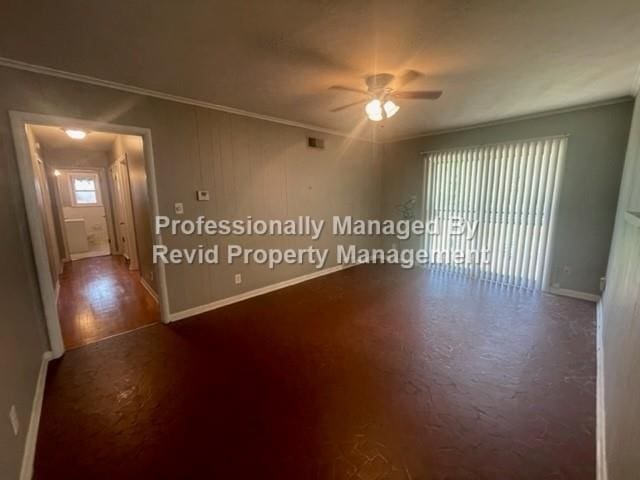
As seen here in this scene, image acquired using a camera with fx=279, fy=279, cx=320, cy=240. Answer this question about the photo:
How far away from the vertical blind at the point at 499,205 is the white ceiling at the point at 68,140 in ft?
18.5

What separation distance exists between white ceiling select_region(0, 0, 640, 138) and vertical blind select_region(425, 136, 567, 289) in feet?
3.50

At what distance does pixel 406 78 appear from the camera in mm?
2621

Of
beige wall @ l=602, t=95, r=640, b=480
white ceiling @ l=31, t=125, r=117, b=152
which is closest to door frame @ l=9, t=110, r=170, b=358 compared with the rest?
white ceiling @ l=31, t=125, r=117, b=152

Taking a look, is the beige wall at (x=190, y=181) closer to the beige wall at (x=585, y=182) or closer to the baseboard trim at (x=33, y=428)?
the baseboard trim at (x=33, y=428)

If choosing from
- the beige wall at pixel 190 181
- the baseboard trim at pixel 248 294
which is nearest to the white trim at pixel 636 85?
the beige wall at pixel 190 181

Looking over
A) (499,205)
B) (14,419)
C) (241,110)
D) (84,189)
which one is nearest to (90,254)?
(84,189)

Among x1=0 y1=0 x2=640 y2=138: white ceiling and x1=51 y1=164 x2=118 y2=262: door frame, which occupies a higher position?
x1=0 y1=0 x2=640 y2=138: white ceiling

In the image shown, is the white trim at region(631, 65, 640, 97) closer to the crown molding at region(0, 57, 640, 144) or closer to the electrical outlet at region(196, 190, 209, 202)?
the crown molding at region(0, 57, 640, 144)

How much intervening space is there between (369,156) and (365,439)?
5012mm

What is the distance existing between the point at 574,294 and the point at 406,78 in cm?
374

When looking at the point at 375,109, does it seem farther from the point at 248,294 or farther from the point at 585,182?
the point at 585,182

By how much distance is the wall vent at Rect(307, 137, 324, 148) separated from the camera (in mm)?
4539

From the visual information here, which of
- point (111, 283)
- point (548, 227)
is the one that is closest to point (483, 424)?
point (548, 227)

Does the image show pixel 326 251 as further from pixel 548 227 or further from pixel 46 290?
pixel 46 290
